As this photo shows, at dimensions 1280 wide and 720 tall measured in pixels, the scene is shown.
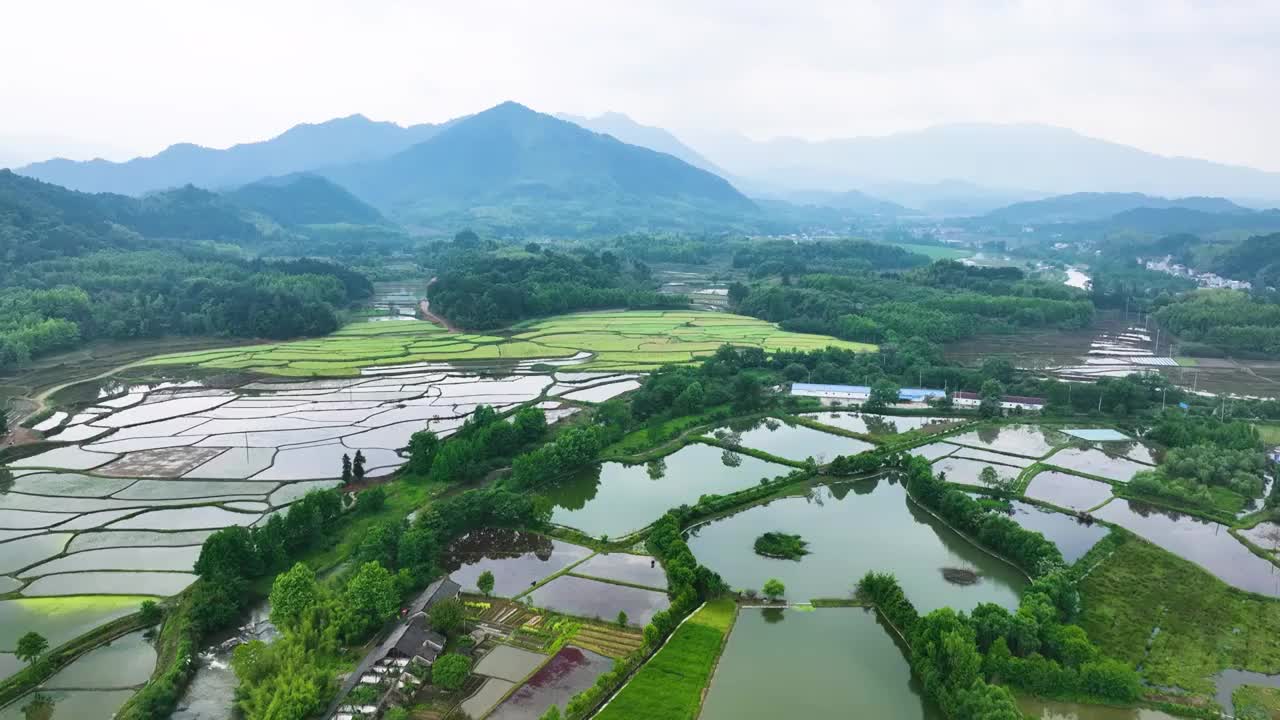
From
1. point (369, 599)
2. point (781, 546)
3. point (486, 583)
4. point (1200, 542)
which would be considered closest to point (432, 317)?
point (486, 583)

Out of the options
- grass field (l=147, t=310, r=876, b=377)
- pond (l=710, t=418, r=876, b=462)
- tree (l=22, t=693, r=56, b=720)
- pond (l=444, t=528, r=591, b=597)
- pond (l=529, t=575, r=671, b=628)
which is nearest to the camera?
tree (l=22, t=693, r=56, b=720)

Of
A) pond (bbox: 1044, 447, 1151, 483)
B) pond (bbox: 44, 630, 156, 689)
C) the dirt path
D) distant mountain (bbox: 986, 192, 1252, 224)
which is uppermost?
distant mountain (bbox: 986, 192, 1252, 224)

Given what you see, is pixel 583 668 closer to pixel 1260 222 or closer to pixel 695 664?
pixel 695 664

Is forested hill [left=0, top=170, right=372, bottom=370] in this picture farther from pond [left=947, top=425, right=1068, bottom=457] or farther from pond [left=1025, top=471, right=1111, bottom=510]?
pond [left=1025, top=471, right=1111, bottom=510]

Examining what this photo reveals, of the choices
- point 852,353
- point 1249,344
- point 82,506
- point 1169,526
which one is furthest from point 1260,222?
point 82,506

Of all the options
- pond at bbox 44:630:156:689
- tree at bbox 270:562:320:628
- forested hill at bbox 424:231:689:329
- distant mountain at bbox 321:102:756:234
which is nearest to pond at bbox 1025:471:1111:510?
tree at bbox 270:562:320:628

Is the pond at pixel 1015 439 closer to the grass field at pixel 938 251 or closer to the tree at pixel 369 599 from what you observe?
the tree at pixel 369 599
